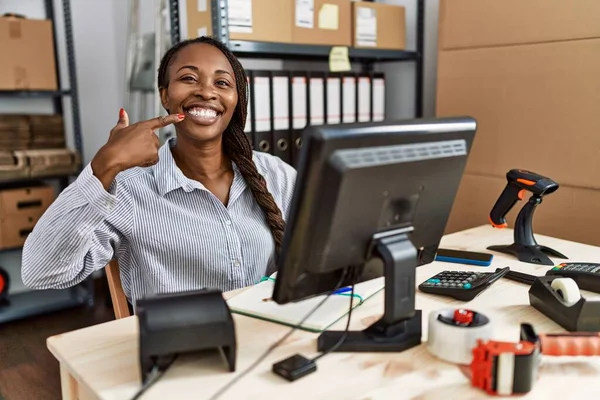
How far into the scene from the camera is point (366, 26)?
222 cm

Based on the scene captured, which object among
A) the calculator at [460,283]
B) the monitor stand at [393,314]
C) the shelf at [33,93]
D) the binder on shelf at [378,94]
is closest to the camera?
the monitor stand at [393,314]

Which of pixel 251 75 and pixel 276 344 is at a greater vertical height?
pixel 251 75

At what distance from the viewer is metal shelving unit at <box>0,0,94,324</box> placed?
8.95ft

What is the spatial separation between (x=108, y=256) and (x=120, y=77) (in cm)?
226

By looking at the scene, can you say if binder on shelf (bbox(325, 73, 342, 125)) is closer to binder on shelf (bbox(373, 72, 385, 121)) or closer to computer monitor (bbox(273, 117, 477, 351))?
binder on shelf (bbox(373, 72, 385, 121))

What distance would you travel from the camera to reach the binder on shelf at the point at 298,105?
207 cm

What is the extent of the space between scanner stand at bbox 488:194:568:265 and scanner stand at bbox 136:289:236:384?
867 mm

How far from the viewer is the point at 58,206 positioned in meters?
1.08

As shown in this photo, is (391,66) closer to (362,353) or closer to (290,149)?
(290,149)

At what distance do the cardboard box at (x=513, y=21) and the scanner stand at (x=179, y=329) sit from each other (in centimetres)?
143

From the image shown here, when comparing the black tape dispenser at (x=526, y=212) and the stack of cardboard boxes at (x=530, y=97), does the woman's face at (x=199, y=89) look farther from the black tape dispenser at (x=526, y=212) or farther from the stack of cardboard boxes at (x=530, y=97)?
the stack of cardboard boxes at (x=530, y=97)

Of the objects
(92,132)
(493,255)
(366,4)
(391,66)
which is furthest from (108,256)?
(92,132)

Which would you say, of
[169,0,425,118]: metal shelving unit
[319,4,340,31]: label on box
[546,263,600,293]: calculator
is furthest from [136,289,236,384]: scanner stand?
[319,4,340,31]: label on box

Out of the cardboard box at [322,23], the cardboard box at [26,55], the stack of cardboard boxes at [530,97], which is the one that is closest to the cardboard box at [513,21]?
the stack of cardboard boxes at [530,97]
